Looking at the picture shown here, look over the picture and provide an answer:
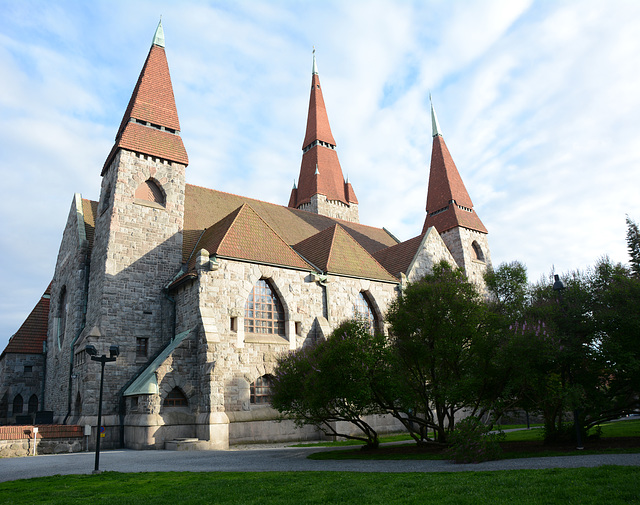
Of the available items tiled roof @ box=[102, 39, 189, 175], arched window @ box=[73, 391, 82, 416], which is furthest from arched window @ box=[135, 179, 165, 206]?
arched window @ box=[73, 391, 82, 416]

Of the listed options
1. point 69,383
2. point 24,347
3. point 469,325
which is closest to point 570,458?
point 469,325

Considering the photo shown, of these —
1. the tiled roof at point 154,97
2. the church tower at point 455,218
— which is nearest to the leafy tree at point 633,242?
the church tower at point 455,218

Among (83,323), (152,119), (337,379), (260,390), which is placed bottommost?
(260,390)

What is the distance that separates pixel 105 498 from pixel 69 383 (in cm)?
1639

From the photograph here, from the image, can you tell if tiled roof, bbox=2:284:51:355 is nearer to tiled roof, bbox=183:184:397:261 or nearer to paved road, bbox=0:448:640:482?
tiled roof, bbox=183:184:397:261

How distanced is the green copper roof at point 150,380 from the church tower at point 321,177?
23.5 meters

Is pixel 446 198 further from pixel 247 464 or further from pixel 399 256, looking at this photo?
pixel 247 464

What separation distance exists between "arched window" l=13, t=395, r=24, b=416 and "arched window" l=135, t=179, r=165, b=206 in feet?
49.1

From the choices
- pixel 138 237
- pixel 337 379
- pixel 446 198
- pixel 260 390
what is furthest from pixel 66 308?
pixel 446 198

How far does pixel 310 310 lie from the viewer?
21578mm

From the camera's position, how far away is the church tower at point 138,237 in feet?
66.4

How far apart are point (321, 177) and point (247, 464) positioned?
32676 mm

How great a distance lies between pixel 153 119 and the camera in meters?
24.3

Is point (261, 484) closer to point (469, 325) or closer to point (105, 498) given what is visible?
point (105, 498)
